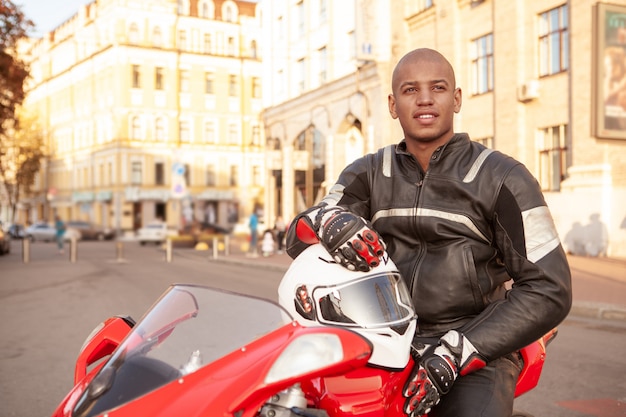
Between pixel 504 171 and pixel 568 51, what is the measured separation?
18.5 meters

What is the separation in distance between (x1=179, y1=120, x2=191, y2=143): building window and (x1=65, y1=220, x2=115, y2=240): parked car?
483 inches

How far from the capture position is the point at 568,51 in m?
19.2

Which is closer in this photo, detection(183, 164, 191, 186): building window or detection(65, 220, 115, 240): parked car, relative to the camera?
detection(65, 220, 115, 240): parked car

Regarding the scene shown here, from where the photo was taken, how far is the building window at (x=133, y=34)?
56281 mm

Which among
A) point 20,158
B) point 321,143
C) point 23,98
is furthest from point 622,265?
point 20,158

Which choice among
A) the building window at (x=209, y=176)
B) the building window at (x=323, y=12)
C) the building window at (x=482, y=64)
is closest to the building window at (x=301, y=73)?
the building window at (x=323, y=12)

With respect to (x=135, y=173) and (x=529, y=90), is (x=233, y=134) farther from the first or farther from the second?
(x=529, y=90)

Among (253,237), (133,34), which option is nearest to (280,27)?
(253,237)

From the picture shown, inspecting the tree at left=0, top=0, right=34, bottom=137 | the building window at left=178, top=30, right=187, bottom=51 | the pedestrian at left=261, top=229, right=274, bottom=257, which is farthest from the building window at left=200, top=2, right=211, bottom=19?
the pedestrian at left=261, top=229, right=274, bottom=257

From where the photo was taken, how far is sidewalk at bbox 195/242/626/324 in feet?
31.0

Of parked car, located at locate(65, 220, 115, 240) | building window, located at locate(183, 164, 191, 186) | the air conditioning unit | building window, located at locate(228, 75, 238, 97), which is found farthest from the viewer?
building window, located at locate(228, 75, 238, 97)

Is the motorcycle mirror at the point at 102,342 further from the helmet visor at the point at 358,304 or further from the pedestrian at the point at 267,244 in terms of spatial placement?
the pedestrian at the point at 267,244

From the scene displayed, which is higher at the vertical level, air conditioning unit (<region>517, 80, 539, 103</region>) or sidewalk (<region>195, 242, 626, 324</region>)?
air conditioning unit (<region>517, 80, 539, 103</region>)

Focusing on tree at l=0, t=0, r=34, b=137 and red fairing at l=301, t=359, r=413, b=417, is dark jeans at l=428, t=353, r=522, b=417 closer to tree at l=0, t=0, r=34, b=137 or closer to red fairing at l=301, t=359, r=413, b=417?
red fairing at l=301, t=359, r=413, b=417
